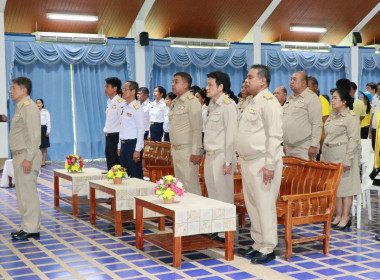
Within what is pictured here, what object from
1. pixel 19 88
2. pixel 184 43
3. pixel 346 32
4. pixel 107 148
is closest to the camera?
pixel 19 88

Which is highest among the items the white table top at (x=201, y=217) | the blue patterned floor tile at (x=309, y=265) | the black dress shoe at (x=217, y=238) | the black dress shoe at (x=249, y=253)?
the white table top at (x=201, y=217)

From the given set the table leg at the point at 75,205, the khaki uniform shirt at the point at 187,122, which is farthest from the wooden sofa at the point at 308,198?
the table leg at the point at 75,205

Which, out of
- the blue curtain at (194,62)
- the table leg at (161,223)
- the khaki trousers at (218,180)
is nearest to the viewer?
the khaki trousers at (218,180)

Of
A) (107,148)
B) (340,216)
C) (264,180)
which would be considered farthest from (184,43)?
(264,180)

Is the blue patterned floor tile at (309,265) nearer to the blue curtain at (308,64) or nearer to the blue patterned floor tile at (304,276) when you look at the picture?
the blue patterned floor tile at (304,276)

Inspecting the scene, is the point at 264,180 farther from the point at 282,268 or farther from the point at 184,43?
the point at 184,43

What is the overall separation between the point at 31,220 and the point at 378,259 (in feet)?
10.3

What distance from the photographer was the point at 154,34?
12.9 meters

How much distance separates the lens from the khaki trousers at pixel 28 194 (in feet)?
17.4

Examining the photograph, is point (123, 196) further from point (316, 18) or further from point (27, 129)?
point (316, 18)

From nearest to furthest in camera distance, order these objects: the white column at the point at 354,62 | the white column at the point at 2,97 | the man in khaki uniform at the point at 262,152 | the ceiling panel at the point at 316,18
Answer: the man in khaki uniform at the point at 262,152
the white column at the point at 2,97
the ceiling panel at the point at 316,18
the white column at the point at 354,62

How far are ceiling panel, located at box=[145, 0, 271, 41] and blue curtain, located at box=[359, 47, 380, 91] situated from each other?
3390 mm

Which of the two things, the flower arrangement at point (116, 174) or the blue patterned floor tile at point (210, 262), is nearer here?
the blue patterned floor tile at point (210, 262)

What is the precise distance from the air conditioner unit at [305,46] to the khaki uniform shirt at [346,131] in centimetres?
841
